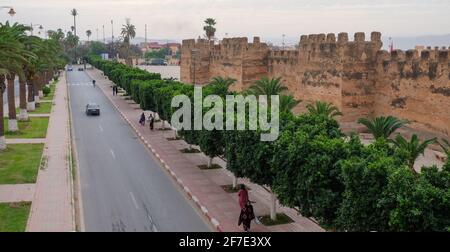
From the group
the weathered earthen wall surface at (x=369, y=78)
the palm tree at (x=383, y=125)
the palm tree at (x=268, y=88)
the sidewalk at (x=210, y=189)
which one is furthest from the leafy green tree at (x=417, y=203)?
the palm tree at (x=268, y=88)

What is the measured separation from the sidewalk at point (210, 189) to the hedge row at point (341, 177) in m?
1.66

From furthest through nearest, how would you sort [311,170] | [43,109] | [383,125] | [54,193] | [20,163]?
[43,109], [20,163], [383,125], [54,193], [311,170]

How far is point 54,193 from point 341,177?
13.1m

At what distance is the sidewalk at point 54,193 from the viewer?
729 inches

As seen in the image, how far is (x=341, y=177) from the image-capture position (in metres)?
14.4

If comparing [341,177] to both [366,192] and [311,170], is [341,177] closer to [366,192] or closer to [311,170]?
[311,170]

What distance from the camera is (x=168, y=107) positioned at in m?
32.2

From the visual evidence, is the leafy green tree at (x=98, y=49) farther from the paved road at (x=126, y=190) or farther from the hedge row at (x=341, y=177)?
the hedge row at (x=341, y=177)

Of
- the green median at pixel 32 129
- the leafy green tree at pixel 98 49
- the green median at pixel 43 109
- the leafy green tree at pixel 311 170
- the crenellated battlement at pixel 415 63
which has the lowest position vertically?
the green median at pixel 32 129

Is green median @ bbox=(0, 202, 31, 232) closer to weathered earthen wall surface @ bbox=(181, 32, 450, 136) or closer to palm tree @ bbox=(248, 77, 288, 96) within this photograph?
palm tree @ bbox=(248, 77, 288, 96)

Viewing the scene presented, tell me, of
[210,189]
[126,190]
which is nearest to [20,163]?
[126,190]

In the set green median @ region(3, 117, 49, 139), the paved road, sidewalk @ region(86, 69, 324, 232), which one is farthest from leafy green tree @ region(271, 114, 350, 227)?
green median @ region(3, 117, 49, 139)
